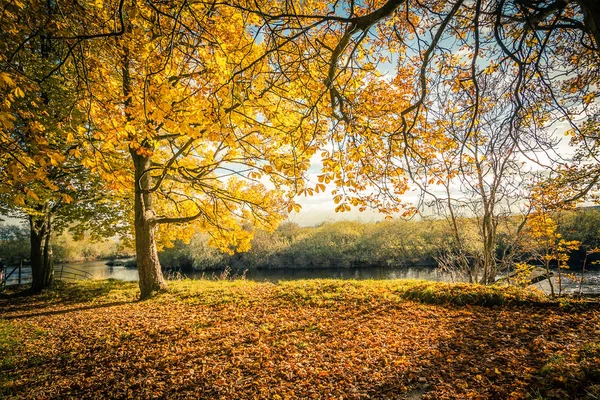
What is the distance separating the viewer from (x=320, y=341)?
473 cm

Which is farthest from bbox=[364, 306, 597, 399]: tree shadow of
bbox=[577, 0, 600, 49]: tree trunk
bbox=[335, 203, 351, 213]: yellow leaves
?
bbox=[577, 0, 600, 49]: tree trunk

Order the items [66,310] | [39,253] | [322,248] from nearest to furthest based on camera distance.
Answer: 1. [66,310]
2. [39,253]
3. [322,248]

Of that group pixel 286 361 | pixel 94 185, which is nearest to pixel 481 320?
pixel 286 361

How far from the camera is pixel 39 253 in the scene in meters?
12.0

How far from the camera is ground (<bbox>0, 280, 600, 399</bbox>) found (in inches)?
133

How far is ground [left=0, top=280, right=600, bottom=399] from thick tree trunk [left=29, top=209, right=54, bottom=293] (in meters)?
5.89

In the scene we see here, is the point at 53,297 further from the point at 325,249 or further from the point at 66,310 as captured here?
the point at 325,249

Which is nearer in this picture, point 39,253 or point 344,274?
point 39,253

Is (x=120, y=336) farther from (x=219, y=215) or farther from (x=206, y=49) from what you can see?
(x=206, y=49)

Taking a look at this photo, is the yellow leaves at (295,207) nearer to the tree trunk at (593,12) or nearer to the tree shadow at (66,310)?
the tree trunk at (593,12)

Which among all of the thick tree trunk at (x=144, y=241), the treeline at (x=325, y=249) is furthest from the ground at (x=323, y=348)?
the treeline at (x=325, y=249)

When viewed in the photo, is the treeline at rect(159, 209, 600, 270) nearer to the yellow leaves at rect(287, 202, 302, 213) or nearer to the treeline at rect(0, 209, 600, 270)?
the treeline at rect(0, 209, 600, 270)

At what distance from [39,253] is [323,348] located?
14.0 m

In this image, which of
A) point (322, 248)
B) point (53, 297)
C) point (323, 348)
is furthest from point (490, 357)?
point (322, 248)
